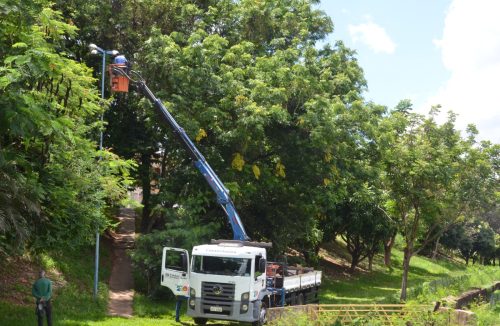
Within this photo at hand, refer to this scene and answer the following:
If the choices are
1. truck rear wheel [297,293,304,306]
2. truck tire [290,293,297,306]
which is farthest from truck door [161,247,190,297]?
truck rear wheel [297,293,304,306]

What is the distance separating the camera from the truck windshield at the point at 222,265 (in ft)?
58.1

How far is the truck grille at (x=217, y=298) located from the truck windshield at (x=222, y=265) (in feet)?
1.23

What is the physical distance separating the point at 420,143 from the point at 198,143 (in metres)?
9.10

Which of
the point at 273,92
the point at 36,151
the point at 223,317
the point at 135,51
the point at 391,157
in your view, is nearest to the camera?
the point at 36,151

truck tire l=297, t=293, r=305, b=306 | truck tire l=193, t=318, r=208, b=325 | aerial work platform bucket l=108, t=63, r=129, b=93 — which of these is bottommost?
truck tire l=193, t=318, r=208, b=325

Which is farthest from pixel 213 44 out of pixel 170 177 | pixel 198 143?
pixel 170 177

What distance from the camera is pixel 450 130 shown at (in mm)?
25484

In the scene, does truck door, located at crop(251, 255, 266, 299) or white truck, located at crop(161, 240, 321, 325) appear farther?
truck door, located at crop(251, 255, 266, 299)

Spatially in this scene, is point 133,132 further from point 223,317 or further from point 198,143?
point 223,317

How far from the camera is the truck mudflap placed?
17.4m

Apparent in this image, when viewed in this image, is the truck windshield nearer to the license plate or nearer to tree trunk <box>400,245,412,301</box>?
the license plate

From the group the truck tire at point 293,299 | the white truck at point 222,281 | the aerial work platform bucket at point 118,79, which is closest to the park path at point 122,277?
the white truck at point 222,281

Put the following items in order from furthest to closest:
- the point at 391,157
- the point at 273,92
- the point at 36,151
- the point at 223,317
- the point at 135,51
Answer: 1. the point at 135,51
2. the point at 391,157
3. the point at 273,92
4. the point at 223,317
5. the point at 36,151

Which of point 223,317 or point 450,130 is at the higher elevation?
point 450,130
